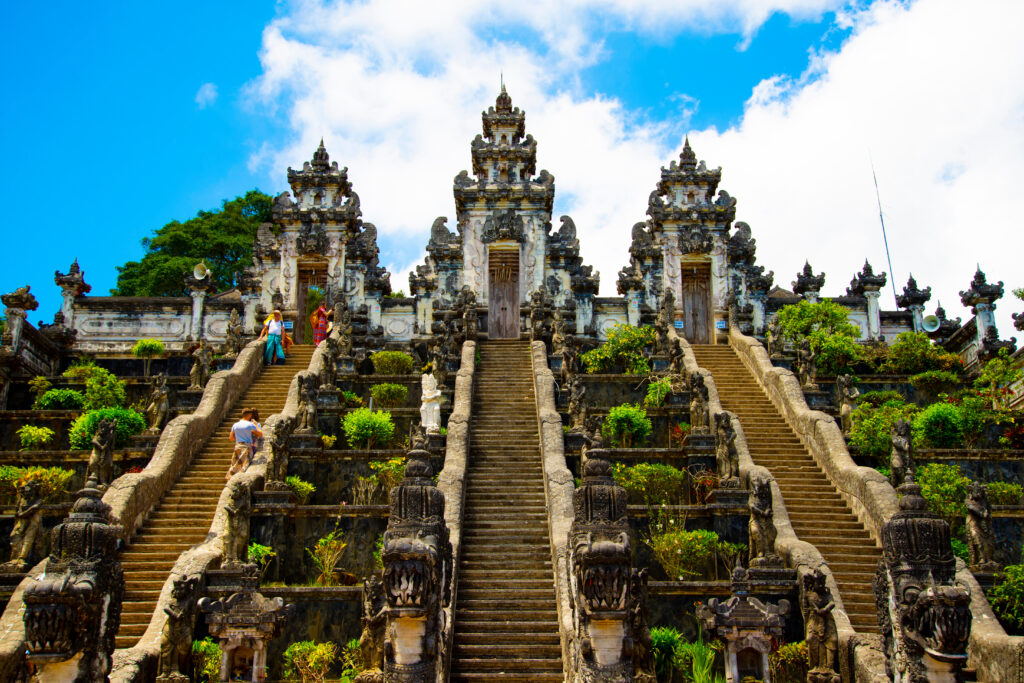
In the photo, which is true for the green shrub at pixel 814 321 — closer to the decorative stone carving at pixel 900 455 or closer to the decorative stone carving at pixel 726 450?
the decorative stone carving at pixel 726 450

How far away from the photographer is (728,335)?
84.8 feet

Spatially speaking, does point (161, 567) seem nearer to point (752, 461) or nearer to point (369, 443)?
point (369, 443)

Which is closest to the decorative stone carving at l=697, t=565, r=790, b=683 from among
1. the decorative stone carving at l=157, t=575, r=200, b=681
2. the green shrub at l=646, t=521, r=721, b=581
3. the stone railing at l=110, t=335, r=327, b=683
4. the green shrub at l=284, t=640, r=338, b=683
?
the green shrub at l=646, t=521, r=721, b=581

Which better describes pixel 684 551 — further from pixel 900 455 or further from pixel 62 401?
pixel 62 401

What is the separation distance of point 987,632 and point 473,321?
14835mm

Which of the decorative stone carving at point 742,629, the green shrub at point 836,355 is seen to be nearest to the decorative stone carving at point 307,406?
the decorative stone carving at point 742,629

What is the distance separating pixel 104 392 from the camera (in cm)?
2052

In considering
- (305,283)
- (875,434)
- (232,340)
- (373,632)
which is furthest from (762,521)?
(305,283)

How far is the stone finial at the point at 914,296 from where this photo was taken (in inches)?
1105

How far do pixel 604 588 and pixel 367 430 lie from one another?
8920 millimetres

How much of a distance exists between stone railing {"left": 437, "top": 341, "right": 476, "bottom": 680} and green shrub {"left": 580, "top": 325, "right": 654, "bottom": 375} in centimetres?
346

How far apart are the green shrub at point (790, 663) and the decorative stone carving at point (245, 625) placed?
19.4 feet

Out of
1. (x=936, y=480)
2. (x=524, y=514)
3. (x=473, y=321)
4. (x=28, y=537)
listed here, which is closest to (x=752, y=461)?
(x=936, y=480)

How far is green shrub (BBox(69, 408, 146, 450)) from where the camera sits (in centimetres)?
1794
